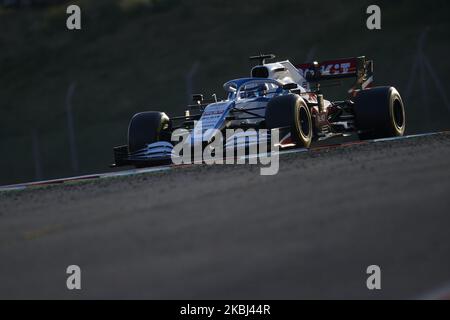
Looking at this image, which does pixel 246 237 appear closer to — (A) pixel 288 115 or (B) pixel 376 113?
(A) pixel 288 115

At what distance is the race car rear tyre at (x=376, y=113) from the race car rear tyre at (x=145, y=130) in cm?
302

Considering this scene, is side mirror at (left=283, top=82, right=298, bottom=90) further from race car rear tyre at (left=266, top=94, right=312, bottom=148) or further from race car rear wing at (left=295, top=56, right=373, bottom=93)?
race car rear wing at (left=295, top=56, right=373, bottom=93)

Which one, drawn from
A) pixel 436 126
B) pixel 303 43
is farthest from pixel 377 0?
pixel 436 126

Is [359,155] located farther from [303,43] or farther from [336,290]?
[303,43]

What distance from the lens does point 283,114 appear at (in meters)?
11.9

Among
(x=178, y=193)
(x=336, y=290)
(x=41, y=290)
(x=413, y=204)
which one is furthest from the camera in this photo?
(x=178, y=193)

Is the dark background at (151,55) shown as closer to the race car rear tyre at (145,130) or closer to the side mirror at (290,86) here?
the race car rear tyre at (145,130)

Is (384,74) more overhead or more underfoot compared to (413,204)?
more overhead

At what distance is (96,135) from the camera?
22.0m

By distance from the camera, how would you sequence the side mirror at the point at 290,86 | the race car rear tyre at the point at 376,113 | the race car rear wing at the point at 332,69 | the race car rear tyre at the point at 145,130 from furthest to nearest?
the race car rear wing at the point at 332,69
the race car rear tyre at the point at 376,113
the side mirror at the point at 290,86
the race car rear tyre at the point at 145,130

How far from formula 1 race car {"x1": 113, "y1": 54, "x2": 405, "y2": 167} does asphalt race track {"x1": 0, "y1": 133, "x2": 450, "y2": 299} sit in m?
3.47

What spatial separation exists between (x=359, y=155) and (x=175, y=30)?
66.6ft

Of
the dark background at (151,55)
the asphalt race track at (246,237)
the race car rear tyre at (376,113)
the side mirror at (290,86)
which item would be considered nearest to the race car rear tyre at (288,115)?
the side mirror at (290,86)

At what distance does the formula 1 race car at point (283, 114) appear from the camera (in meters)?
12.0
